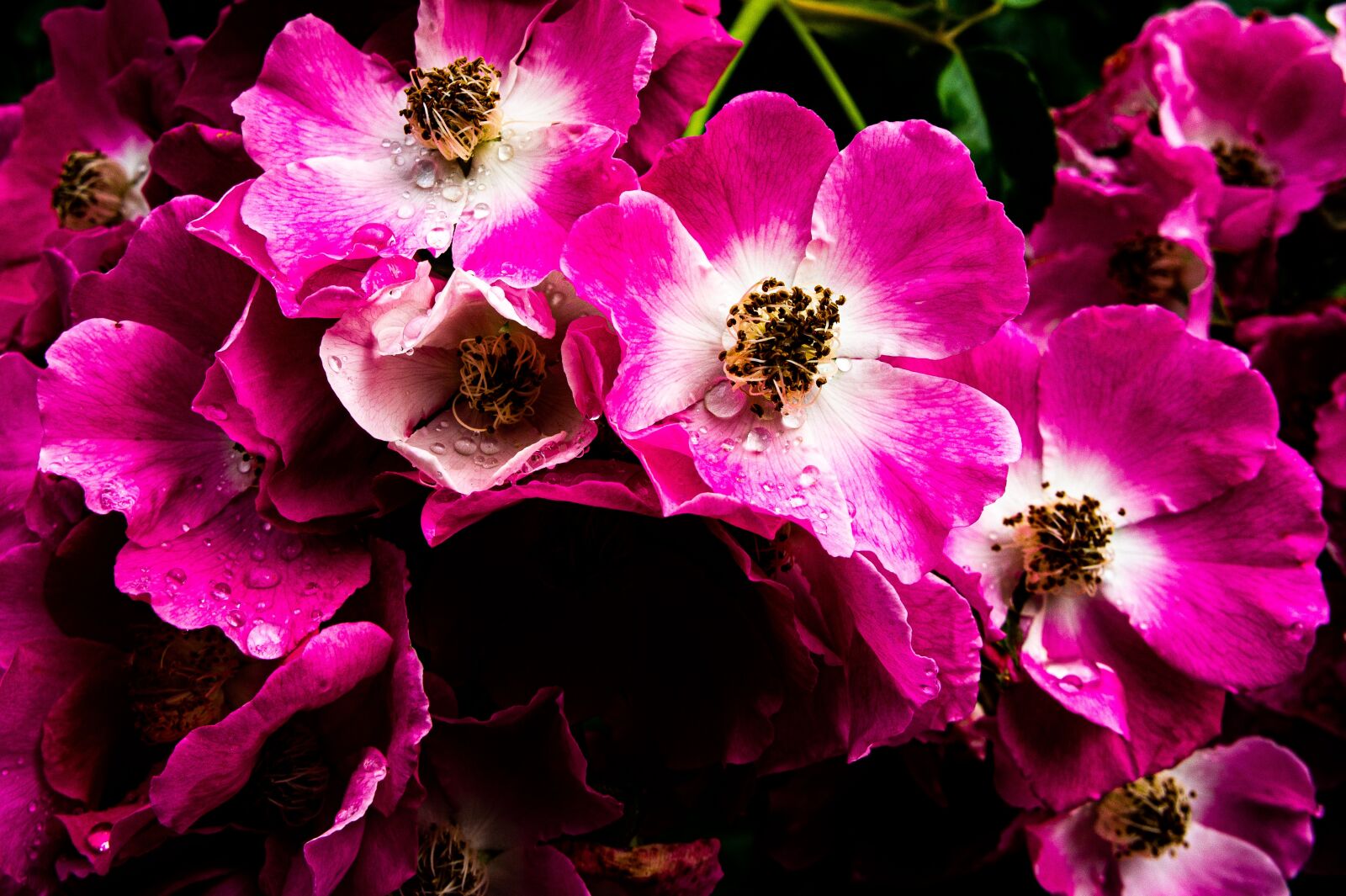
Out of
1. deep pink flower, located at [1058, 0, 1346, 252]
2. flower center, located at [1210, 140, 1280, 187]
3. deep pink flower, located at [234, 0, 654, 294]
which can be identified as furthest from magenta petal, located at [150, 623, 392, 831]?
flower center, located at [1210, 140, 1280, 187]

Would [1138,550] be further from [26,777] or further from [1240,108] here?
[26,777]

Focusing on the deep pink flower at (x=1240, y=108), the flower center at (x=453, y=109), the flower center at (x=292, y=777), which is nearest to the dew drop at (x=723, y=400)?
the flower center at (x=453, y=109)

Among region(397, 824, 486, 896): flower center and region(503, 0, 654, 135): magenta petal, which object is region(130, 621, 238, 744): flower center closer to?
region(397, 824, 486, 896): flower center

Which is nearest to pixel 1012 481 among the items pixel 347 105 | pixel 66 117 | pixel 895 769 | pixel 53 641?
pixel 895 769

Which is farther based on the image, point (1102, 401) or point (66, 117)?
point (66, 117)

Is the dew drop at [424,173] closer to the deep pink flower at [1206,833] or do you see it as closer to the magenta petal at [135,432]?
the magenta petal at [135,432]

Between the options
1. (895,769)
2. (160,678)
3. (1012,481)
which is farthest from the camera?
(895,769)

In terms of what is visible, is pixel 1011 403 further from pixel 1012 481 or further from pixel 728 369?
pixel 728 369

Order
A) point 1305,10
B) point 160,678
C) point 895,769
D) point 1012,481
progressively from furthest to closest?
point 1305,10 < point 895,769 < point 1012,481 < point 160,678
